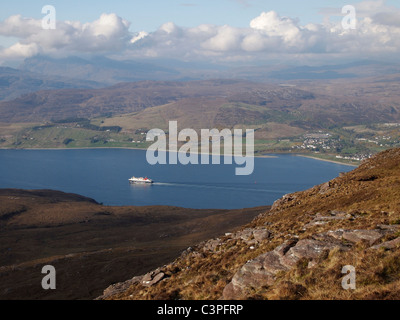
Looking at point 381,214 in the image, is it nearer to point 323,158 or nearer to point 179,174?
point 179,174

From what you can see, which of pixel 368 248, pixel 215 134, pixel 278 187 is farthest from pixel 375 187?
pixel 215 134

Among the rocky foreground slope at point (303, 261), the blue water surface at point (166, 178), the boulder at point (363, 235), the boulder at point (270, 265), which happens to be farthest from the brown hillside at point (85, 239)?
the blue water surface at point (166, 178)

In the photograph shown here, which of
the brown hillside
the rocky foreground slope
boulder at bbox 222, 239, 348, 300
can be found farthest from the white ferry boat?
boulder at bbox 222, 239, 348, 300

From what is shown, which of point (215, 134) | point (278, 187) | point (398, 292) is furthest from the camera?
point (215, 134)

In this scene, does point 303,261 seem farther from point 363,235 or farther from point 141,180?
point 141,180

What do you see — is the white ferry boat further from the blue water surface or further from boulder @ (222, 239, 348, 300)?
boulder @ (222, 239, 348, 300)

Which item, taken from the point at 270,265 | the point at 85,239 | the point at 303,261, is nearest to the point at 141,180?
the point at 85,239

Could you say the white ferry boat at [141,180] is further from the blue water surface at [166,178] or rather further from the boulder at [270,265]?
the boulder at [270,265]

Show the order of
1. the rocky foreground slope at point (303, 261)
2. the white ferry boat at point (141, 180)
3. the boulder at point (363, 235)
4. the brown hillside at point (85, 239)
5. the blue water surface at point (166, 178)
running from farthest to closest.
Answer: the white ferry boat at point (141, 180) → the blue water surface at point (166, 178) → the brown hillside at point (85, 239) → the boulder at point (363, 235) → the rocky foreground slope at point (303, 261)
